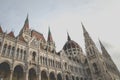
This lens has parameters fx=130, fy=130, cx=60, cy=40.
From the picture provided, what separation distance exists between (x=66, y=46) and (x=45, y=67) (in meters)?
35.3

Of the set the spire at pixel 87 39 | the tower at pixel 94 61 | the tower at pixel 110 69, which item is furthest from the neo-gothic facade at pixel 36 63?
the spire at pixel 87 39

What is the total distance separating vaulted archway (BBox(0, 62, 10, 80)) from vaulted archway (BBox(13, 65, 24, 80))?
2053 mm

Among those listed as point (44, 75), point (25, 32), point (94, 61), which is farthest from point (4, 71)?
point (94, 61)

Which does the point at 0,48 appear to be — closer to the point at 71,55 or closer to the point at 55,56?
the point at 55,56

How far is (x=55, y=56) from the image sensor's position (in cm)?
3897

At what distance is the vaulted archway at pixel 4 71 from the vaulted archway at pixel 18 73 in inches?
80.8

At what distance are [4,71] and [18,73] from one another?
332 cm

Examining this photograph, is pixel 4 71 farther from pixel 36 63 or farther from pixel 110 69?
pixel 110 69

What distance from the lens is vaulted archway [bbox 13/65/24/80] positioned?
2843cm

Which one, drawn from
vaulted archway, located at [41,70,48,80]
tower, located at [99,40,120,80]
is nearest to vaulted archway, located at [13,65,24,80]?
vaulted archway, located at [41,70,48,80]

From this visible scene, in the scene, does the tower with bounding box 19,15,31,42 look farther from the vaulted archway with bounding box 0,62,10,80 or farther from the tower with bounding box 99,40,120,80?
the tower with bounding box 99,40,120,80

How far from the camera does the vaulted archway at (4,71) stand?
2628 cm

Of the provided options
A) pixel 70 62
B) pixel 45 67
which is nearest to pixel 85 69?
pixel 70 62

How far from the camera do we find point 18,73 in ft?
96.5
